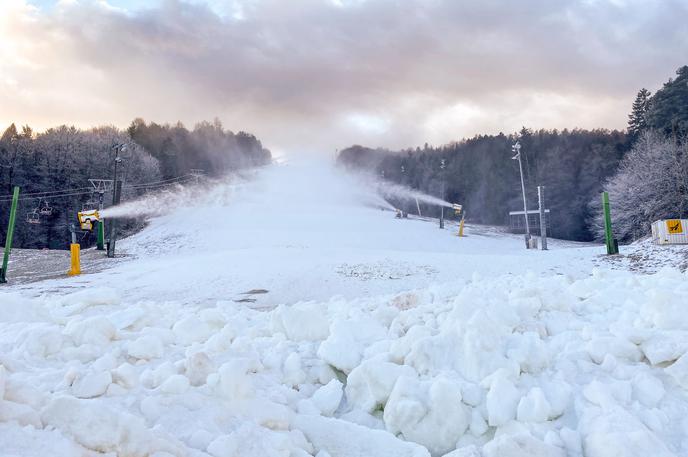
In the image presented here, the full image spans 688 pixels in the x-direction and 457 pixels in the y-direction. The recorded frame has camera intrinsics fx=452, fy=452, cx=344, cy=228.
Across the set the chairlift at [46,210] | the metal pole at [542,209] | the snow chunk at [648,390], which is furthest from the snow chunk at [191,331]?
the chairlift at [46,210]

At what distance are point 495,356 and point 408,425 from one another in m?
1.14

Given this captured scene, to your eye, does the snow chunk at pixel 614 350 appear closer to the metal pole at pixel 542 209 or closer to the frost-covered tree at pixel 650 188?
the metal pole at pixel 542 209

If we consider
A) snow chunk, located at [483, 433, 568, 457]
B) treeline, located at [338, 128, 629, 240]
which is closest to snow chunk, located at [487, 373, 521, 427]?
snow chunk, located at [483, 433, 568, 457]

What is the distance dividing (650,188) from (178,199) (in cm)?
4897

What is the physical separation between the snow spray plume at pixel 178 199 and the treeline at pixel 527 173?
38.3m

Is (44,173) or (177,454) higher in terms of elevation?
(44,173)

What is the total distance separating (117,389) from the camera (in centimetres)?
359

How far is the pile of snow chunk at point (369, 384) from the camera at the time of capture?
3.06 meters

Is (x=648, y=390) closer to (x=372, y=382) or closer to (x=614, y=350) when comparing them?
(x=614, y=350)

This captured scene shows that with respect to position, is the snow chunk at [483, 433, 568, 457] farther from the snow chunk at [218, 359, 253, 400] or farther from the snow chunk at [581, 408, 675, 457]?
the snow chunk at [218, 359, 253, 400]

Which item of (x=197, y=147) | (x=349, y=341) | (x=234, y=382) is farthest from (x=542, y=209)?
(x=197, y=147)

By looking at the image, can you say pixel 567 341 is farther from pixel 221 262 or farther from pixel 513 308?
pixel 221 262

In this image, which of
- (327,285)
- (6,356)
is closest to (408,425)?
(6,356)

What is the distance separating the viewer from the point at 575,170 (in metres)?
68.6
